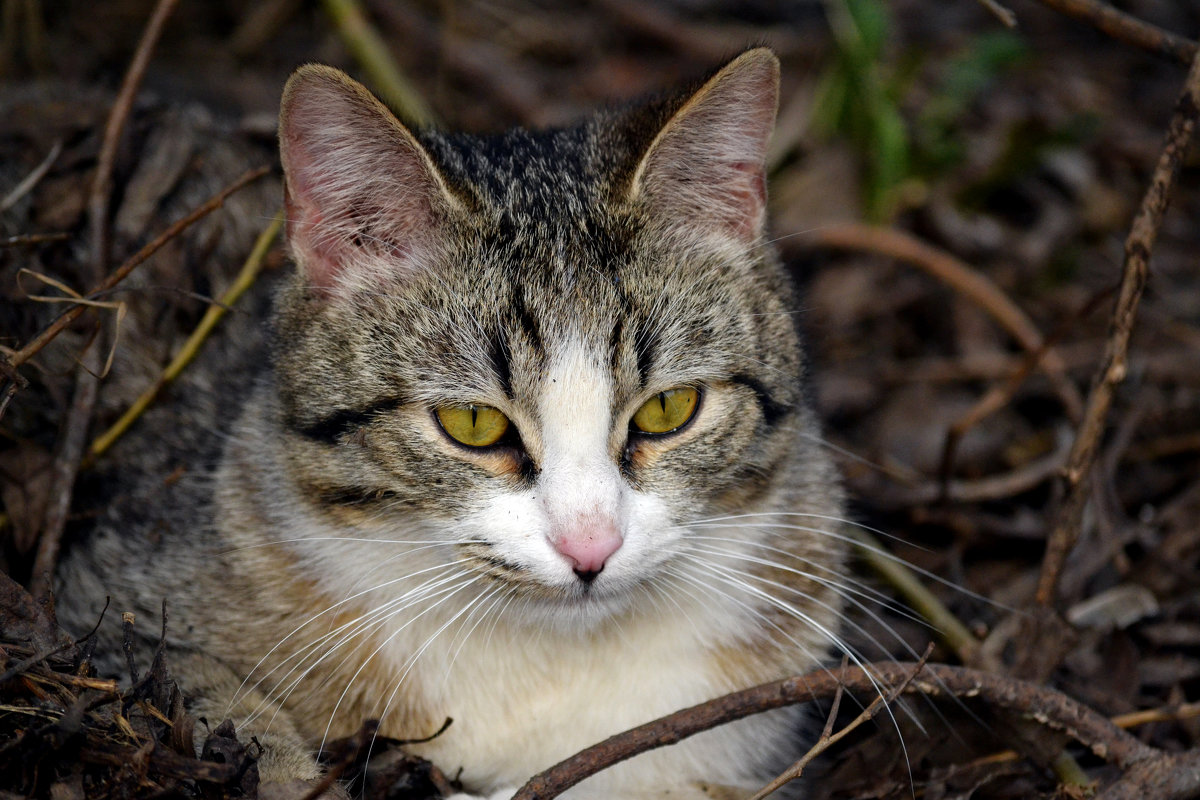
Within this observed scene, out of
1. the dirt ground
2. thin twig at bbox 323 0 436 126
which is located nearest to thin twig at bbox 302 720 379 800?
the dirt ground

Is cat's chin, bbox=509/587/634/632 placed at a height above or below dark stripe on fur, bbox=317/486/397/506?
below

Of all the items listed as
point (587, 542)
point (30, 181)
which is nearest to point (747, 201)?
point (587, 542)

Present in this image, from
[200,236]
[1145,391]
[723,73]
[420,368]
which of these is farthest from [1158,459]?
[200,236]

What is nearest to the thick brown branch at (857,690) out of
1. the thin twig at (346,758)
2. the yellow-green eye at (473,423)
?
the thin twig at (346,758)

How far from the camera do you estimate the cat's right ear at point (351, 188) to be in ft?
7.70

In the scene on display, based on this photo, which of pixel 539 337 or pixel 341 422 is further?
pixel 341 422

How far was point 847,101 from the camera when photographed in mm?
4750

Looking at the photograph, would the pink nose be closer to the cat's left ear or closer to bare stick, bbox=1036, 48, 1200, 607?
the cat's left ear

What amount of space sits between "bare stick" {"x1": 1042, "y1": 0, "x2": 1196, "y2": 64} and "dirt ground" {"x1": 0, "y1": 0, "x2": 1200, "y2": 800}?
0.92ft

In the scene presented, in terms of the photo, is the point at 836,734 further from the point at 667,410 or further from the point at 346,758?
the point at 346,758

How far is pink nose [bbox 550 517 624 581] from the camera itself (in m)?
2.16

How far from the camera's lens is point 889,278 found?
190 inches

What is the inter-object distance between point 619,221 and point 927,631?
1615 mm

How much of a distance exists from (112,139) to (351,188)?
48.6 inches
